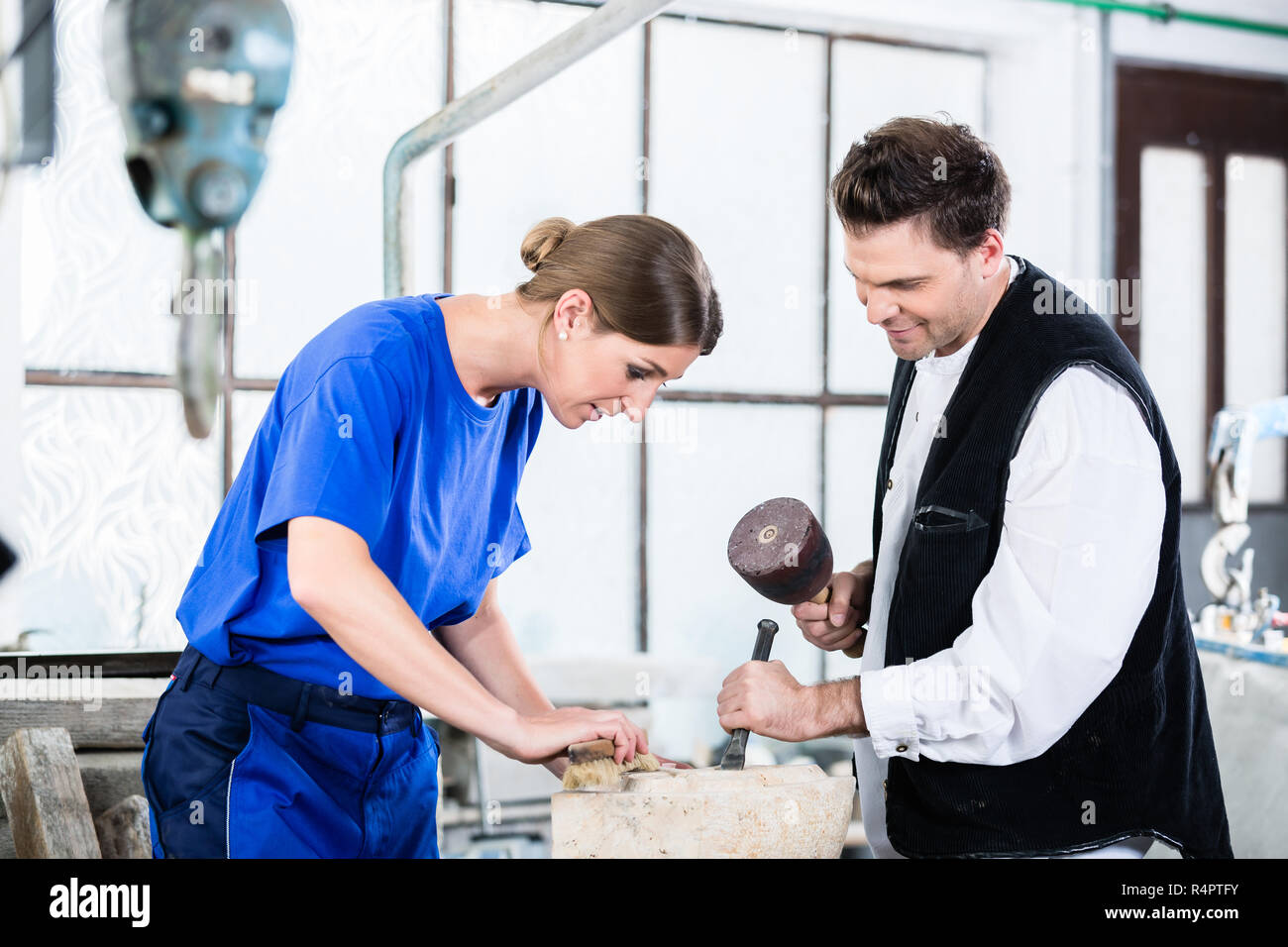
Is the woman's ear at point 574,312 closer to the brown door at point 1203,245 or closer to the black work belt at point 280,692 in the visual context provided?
the black work belt at point 280,692

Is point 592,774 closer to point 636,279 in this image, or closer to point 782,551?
point 782,551

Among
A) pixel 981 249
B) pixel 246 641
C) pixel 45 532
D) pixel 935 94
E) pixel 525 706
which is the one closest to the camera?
pixel 246 641

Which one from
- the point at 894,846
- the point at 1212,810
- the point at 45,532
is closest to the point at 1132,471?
the point at 1212,810

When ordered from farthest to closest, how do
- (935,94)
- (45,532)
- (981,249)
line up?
(935,94)
(45,532)
(981,249)

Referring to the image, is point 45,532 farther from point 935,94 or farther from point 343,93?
point 935,94

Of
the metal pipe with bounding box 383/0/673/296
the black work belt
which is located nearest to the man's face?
the metal pipe with bounding box 383/0/673/296

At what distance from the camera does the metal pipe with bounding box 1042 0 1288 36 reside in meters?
4.03

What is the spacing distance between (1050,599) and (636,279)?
601 millimetres

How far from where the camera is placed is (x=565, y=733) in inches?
47.9

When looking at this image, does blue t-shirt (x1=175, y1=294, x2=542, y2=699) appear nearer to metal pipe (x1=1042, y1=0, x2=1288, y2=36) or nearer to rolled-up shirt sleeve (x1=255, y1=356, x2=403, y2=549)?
rolled-up shirt sleeve (x1=255, y1=356, x2=403, y2=549)

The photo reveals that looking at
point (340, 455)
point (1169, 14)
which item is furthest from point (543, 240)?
point (1169, 14)
